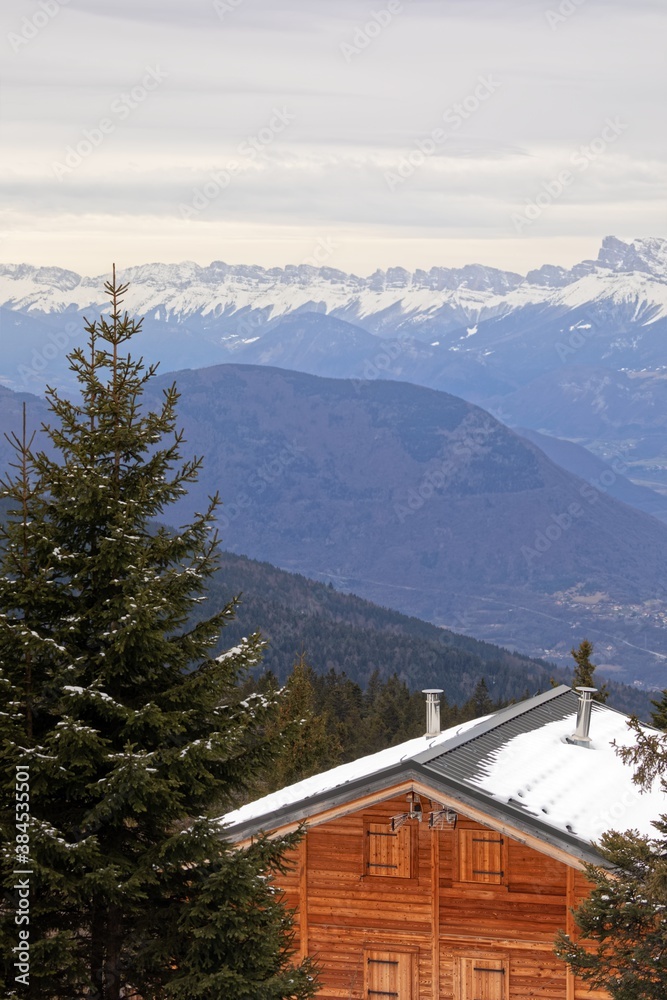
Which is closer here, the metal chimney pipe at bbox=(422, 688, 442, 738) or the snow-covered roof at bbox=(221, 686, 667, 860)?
the snow-covered roof at bbox=(221, 686, 667, 860)

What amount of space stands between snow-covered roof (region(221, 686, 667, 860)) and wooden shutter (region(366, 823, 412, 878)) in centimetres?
118

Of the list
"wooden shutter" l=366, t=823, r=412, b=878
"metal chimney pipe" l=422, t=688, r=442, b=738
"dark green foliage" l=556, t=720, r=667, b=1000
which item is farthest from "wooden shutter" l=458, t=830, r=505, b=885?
"metal chimney pipe" l=422, t=688, r=442, b=738

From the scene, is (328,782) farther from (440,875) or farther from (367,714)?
(367,714)

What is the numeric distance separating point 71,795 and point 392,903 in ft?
39.7

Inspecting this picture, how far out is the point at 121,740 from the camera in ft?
50.3

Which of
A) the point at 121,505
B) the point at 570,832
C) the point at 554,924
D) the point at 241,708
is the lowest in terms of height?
the point at 554,924

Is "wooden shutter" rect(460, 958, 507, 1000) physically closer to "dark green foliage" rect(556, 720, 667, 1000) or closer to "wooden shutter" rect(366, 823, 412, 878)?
"wooden shutter" rect(366, 823, 412, 878)

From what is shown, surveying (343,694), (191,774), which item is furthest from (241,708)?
(343,694)

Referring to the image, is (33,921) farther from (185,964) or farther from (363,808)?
(363,808)

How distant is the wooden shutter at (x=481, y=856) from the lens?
24.9 m

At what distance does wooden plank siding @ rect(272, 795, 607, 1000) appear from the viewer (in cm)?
2480

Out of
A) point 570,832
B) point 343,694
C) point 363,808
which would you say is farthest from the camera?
point 343,694

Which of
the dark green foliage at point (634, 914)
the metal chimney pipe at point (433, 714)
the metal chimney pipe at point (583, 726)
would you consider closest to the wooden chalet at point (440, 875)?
the metal chimney pipe at point (583, 726)

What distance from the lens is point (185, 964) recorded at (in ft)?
48.3
